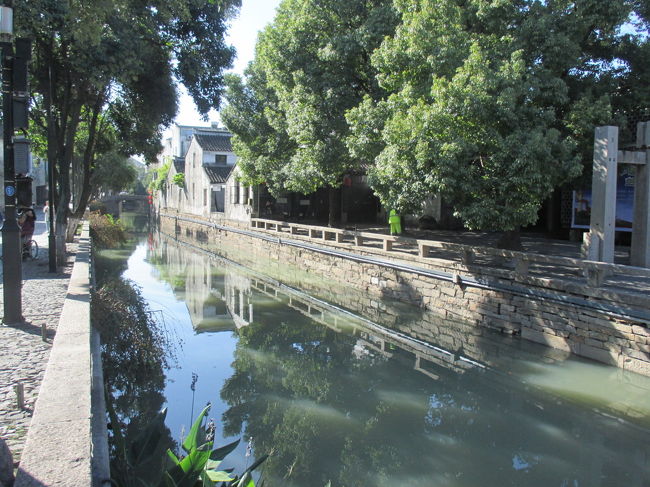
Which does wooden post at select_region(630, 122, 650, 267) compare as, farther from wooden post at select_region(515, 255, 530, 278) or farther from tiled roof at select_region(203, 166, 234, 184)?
tiled roof at select_region(203, 166, 234, 184)

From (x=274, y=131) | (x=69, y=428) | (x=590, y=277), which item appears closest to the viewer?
(x=69, y=428)

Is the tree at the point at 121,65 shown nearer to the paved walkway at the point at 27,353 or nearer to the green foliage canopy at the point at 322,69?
the green foliage canopy at the point at 322,69

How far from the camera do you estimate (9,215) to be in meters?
6.74

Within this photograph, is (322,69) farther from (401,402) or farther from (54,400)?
(54,400)

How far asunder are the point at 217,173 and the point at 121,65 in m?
25.4

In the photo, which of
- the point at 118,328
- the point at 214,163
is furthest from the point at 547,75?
the point at 214,163

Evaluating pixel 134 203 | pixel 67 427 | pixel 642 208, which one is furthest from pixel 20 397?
pixel 134 203

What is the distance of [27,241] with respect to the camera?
12008 millimetres

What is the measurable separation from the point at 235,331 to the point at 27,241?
5311 mm

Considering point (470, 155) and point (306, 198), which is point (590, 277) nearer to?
point (470, 155)

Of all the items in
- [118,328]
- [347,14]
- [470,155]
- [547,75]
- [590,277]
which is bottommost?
[118,328]

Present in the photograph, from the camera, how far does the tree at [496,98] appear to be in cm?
968

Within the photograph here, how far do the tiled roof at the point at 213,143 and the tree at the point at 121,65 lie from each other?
1895cm

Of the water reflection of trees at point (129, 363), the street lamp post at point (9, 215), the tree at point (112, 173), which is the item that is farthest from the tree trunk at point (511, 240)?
the tree at point (112, 173)
